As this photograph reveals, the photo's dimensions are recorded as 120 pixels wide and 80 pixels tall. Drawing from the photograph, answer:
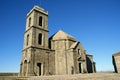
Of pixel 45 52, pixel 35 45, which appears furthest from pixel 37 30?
pixel 45 52

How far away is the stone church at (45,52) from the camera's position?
22.8m

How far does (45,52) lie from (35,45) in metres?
2.81

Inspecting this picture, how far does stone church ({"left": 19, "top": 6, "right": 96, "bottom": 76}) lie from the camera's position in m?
22.8

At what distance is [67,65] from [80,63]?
307cm

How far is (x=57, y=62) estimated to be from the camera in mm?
25797

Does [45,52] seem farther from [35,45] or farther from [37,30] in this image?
[37,30]

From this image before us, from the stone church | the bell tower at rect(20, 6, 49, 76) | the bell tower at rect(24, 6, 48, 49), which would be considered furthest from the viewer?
the bell tower at rect(24, 6, 48, 49)

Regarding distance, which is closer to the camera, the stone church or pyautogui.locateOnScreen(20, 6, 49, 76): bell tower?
pyautogui.locateOnScreen(20, 6, 49, 76): bell tower

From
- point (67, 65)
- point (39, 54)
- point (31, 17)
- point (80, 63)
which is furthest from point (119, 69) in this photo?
point (31, 17)

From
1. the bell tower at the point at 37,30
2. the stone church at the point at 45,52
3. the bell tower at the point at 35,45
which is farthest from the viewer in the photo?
the bell tower at the point at 37,30

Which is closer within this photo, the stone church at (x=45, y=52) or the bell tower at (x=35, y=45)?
the bell tower at (x=35, y=45)

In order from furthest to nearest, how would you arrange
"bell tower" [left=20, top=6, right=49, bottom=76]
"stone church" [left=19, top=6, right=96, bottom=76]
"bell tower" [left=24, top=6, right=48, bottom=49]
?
"bell tower" [left=24, top=6, right=48, bottom=49] → "stone church" [left=19, top=6, right=96, bottom=76] → "bell tower" [left=20, top=6, right=49, bottom=76]

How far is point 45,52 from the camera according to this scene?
81.0 ft

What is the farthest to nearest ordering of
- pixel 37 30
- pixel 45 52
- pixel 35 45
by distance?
1. pixel 37 30
2. pixel 45 52
3. pixel 35 45
